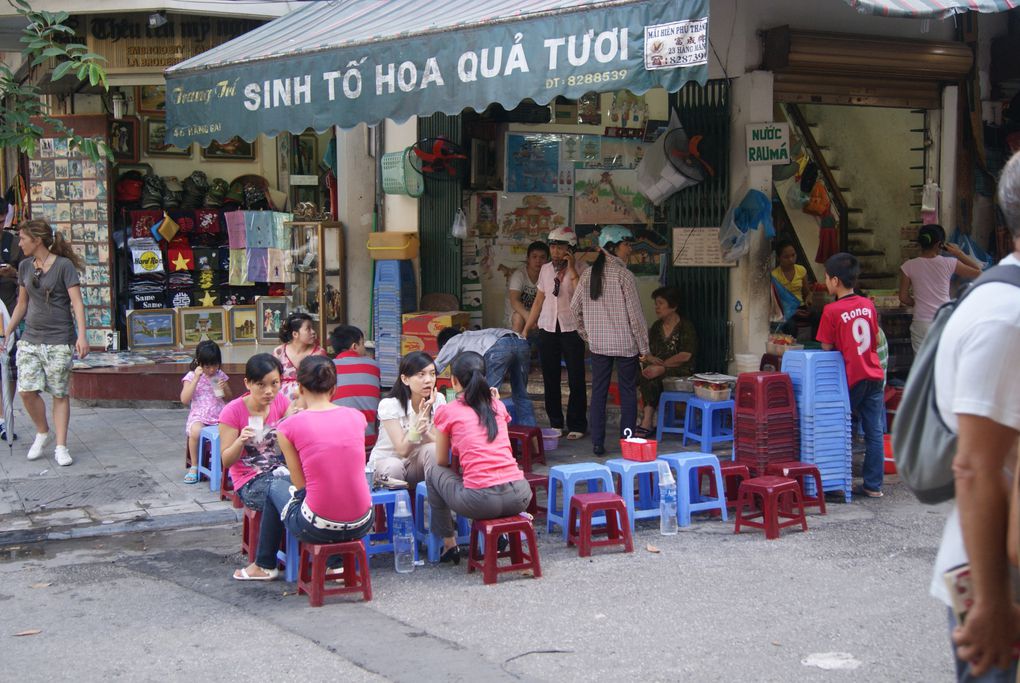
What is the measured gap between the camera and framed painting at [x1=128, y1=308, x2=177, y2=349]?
1306 centimetres

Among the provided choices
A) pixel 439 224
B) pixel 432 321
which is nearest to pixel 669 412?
pixel 432 321

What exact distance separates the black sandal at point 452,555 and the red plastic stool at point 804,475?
229cm

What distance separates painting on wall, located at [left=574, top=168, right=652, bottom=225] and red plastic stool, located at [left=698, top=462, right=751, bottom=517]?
4232mm

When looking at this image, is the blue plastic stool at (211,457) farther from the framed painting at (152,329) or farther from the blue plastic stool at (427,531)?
the framed painting at (152,329)

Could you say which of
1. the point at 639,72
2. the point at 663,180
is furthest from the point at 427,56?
the point at 663,180

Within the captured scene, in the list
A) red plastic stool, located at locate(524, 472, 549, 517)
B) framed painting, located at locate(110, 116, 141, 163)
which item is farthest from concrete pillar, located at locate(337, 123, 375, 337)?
red plastic stool, located at locate(524, 472, 549, 517)

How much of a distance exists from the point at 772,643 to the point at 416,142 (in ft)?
26.1

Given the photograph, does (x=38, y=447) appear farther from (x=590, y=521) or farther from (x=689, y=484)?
(x=689, y=484)

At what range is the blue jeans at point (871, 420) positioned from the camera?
7516 mm

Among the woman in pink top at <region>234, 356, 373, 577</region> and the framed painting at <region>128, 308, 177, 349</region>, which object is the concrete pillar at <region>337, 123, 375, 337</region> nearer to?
the framed painting at <region>128, 308, 177, 349</region>

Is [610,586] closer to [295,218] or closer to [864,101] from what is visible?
[864,101]

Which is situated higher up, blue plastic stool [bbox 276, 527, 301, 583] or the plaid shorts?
the plaid shorts

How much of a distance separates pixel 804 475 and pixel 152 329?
8769 mm

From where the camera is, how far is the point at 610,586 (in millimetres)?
5773
